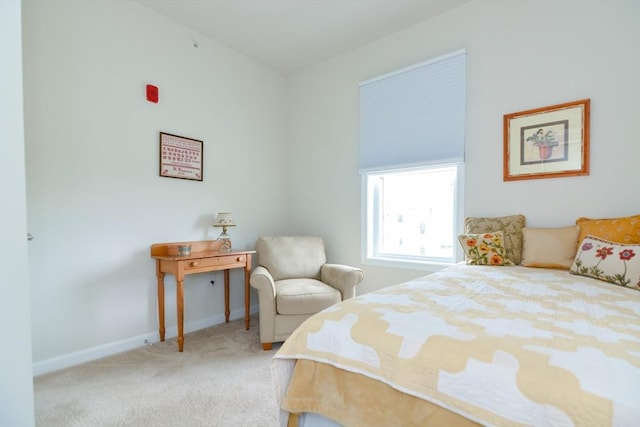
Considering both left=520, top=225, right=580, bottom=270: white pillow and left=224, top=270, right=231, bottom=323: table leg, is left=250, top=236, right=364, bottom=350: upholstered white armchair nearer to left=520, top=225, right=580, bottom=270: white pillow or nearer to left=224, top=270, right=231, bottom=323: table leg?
left=224, top=270, right=231, bottom=323: table leg

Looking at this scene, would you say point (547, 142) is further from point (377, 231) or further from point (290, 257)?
point (290, 257)

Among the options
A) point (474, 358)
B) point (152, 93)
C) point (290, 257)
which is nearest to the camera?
point (474, 358)

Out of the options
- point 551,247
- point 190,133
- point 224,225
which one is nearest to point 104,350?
point 224,225

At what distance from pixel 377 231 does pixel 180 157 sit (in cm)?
207

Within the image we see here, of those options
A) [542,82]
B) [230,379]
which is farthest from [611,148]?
[230,379]

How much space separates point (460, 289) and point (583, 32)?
6.89 feet

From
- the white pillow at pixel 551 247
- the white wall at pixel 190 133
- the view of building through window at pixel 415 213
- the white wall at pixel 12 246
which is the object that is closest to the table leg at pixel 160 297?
the white wall at pixel 190 133

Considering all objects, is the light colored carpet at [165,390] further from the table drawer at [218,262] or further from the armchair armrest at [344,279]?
the armchair armrest at [344,279]

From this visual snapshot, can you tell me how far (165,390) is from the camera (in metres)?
1.95

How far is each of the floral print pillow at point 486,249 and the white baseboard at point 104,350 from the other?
2470 mm

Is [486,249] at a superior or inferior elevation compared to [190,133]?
inferior

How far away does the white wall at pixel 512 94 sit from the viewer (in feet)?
6.81

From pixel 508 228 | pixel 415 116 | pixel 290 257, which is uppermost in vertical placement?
pixel 415 116

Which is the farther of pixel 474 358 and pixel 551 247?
pixel 551 247
